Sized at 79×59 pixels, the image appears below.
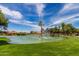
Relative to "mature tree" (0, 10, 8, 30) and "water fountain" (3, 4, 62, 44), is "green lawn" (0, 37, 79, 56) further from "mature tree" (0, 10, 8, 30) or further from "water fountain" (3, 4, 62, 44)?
"mature tree" (0, 10, 8, 30)

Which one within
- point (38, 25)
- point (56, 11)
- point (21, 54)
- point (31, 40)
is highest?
point (56, 11)

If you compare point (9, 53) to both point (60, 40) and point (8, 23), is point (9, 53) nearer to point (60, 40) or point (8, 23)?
point (8, 23)

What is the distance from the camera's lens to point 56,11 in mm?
1597

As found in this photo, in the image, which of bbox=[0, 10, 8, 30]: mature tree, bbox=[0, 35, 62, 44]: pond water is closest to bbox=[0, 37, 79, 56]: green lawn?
bbox=[0, 35, 62, 44]: pond water

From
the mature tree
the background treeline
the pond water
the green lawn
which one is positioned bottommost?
the green lawn

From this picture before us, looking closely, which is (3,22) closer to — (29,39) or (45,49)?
(29,39)

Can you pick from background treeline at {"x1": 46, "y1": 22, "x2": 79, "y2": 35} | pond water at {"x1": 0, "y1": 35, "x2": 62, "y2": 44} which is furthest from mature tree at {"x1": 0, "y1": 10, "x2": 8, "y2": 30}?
background treeline at {"x1": 46, "y1": 22, "x2": 79, "y2": 35}

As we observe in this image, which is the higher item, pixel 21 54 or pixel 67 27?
pixel 67 27

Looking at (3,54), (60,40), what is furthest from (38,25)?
(3,54)

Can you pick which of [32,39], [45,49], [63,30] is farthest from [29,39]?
[63,30]

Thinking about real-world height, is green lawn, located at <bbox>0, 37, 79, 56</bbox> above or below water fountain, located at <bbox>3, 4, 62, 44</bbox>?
below

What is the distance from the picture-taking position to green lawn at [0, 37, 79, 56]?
156 cm

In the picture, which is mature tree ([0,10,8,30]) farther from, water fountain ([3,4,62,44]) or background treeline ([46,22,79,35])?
background treeline ([46,22,79,35])

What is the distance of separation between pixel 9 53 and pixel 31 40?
19cm
